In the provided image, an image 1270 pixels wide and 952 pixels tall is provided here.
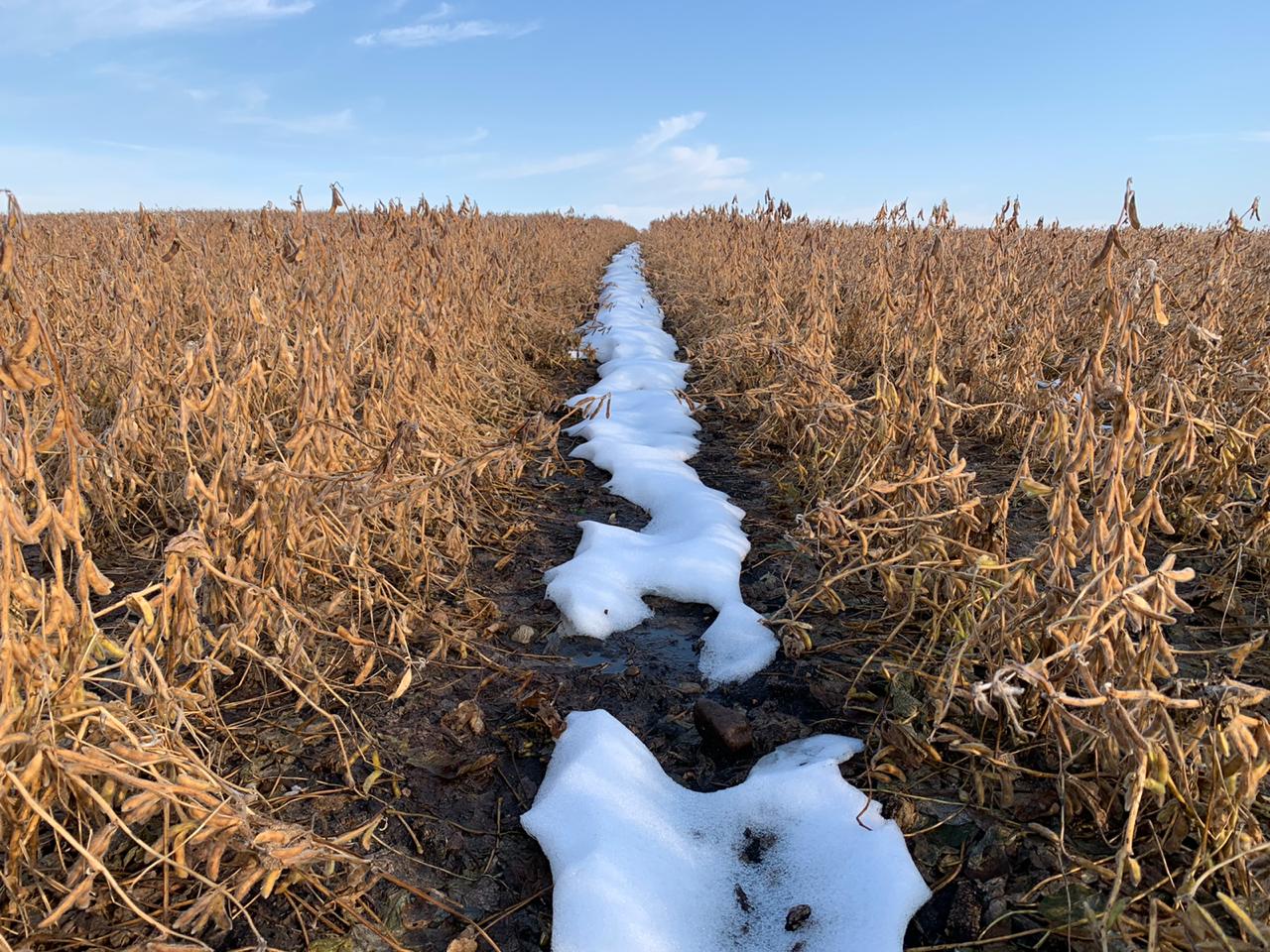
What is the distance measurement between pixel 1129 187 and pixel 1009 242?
513cm

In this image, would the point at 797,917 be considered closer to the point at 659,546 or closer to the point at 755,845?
the point at 755,845

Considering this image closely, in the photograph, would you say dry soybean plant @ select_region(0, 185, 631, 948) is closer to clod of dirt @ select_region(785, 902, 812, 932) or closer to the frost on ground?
the frost on ground

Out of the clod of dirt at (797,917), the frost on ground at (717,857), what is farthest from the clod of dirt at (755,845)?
the clod of dirt at (797,917)

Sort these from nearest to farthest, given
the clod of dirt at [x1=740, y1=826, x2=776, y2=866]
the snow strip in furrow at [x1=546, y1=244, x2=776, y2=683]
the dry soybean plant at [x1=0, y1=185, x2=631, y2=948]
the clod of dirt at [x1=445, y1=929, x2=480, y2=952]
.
Answer: the dry soybean plant at [x1=0, y1=185, x2=631, y2=948]
the clod of dirt at [x1=445, y1=929, x2=480, y2=952]
the clod of dirt at [x1=740, y1=826, x2=776, y2=866]
the snow strip in furrow at [x1=546, y1=244, x2=776, y2=683]

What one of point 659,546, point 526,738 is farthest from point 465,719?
point 659,546

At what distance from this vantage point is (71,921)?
1.31 meters

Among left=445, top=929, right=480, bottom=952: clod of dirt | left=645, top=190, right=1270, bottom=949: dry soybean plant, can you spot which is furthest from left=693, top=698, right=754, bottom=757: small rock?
left=445, top=929, right=480, bottom=952: clod of dirt

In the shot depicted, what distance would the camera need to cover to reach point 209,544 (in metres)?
2.08

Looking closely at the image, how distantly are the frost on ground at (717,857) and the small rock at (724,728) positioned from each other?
0.07 meters

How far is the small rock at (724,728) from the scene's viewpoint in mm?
1882

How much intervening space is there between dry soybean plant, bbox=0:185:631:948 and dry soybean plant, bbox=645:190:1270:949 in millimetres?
1211

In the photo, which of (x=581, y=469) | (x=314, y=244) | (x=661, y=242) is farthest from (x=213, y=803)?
(x=661, y=242)

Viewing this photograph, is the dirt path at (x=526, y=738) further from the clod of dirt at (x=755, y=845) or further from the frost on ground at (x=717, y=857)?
the clod of dirt at (x=755, y=845)

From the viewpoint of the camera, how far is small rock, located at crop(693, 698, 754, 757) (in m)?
1.88
